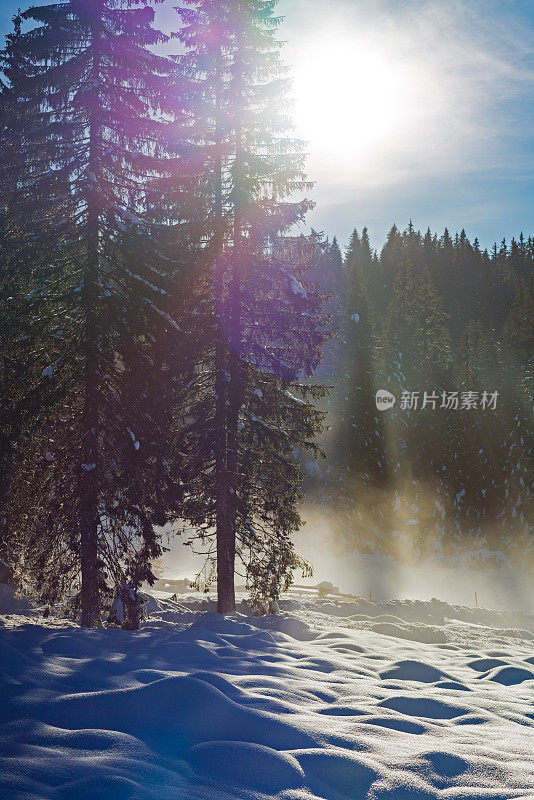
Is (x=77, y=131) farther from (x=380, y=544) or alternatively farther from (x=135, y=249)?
(x=380, y=544)

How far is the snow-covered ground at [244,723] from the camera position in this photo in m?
3.95

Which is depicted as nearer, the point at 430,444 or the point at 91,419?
the point at 91,419

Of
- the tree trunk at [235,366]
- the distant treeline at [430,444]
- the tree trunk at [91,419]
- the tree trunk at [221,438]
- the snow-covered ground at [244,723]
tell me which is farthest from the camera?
the distant treeline at [430,444]

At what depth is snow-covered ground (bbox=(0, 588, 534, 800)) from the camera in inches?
155

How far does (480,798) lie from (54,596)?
35.9 ft

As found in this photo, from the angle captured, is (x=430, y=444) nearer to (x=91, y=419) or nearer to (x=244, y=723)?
(x=91, y=419)

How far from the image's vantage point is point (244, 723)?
489 cm

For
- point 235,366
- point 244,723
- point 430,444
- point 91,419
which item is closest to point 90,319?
point 91,419

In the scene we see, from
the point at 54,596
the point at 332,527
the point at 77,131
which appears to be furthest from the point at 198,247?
the point at 332,527

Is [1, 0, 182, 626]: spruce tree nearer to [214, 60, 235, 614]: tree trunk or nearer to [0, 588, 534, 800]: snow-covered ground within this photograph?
[214, 60, 235, 614]: tree trunk

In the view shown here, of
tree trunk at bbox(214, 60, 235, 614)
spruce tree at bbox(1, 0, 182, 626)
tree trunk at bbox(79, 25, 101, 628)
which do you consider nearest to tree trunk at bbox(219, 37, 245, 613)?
tree trunk at bbox(214, 60, 235, 614)

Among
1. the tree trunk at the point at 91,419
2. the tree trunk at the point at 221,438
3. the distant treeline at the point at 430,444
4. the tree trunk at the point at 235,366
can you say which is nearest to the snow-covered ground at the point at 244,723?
the tree trunk at the point at 91,419

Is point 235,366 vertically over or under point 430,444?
over

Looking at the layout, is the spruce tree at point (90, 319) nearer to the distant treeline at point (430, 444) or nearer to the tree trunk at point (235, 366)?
the tree trunk at point (235, 366)
